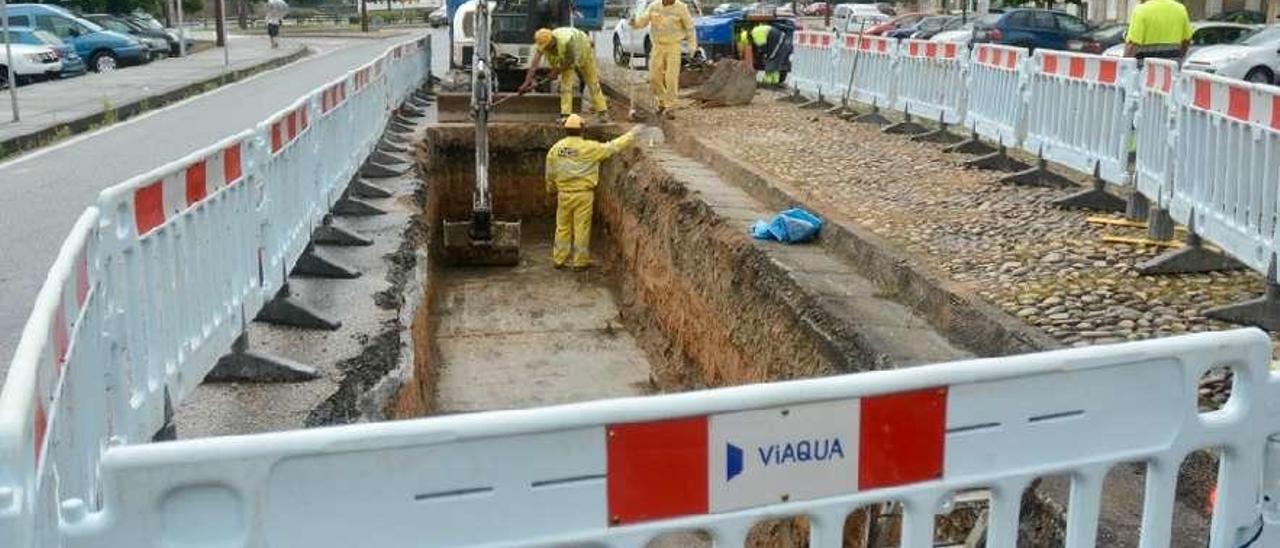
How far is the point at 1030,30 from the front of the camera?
27.5 meters

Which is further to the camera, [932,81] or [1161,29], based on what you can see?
[932,81]

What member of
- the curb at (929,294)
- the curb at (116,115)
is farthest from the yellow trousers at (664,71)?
the curb at (116,115)

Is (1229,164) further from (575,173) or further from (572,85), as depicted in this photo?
(572,85)

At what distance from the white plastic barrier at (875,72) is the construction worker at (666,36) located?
233 centimetres


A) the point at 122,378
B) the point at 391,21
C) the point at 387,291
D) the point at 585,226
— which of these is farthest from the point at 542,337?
the point at 391,21

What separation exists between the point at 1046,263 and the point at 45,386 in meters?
6.20

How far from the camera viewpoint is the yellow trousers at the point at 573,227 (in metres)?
13.9

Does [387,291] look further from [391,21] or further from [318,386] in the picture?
[391,21]

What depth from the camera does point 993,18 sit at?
27953 mm

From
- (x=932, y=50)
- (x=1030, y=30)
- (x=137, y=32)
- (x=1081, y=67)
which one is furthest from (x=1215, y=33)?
(x=137, y=32)

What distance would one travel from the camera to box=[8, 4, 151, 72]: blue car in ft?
101

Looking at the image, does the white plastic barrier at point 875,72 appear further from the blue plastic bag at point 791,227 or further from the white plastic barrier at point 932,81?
the blue plastic bag at point 791,227

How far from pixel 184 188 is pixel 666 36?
12.6 m

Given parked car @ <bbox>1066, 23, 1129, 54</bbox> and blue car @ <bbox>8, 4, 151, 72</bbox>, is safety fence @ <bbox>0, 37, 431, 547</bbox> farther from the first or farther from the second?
blue car @ <bbox>8, 4, 151, 72</bbox>
